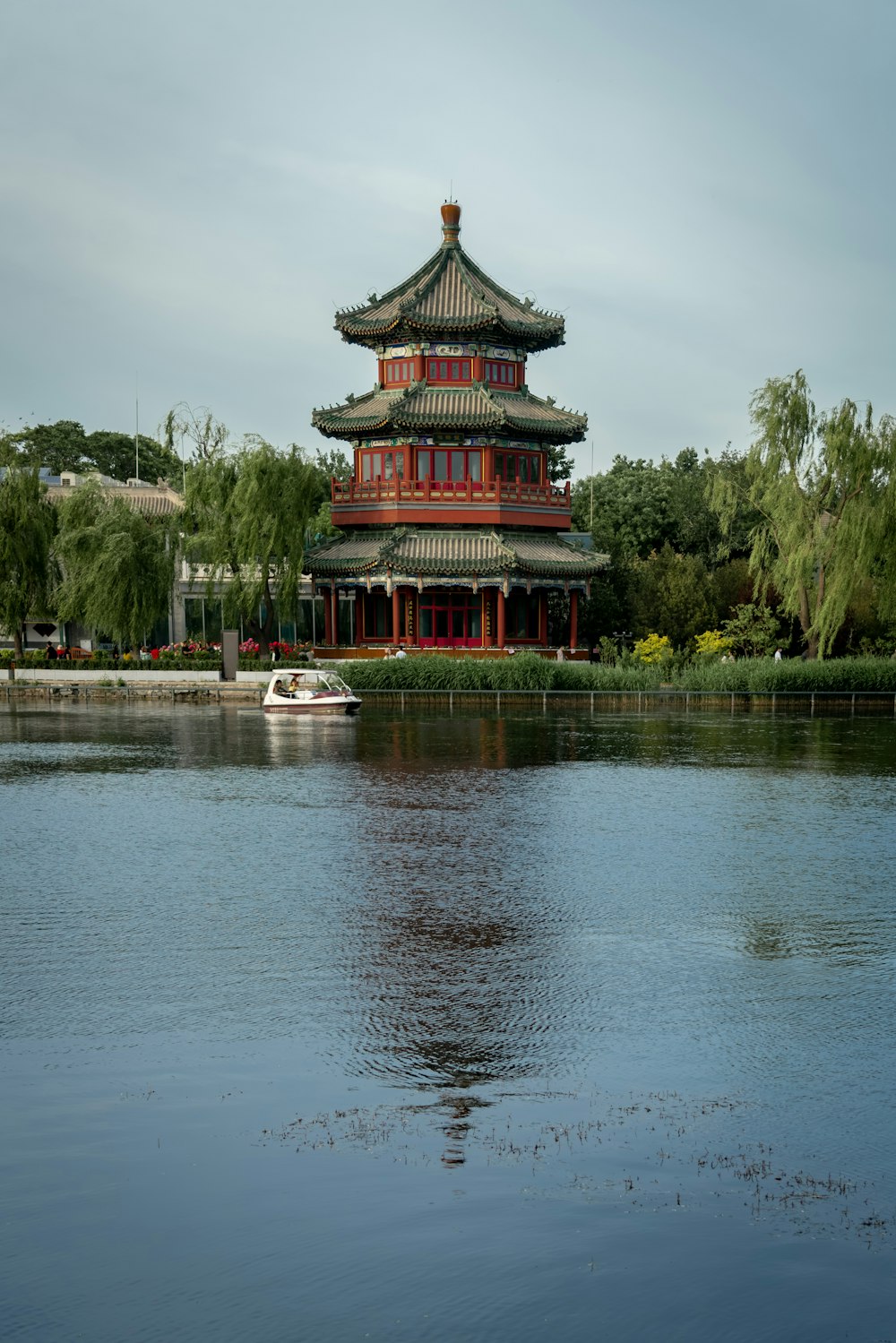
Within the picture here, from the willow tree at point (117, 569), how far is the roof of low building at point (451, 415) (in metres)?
8.89

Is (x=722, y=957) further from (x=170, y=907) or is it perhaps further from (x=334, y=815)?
(x=334, y=815)

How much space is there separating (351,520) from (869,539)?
22566 millimetres

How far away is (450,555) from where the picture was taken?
194 feet

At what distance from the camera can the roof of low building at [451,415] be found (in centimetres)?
5916

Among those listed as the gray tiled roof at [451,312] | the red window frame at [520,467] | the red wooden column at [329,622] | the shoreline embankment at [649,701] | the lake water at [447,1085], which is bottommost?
the lake water at [447,1085]

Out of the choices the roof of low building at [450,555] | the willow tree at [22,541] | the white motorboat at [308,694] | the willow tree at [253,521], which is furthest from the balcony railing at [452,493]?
the white motorboat at [308,694]

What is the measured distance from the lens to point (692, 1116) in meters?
8.09

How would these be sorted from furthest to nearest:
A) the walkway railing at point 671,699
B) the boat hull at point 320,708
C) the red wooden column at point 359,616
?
the red wooden column at point 359,616 < the walkway railing at point 671,699 < the boat hull at point 320,708

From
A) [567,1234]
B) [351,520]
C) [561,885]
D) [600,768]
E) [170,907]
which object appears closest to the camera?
[567,1234]

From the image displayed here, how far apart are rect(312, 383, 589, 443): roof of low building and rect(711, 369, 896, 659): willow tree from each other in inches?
419

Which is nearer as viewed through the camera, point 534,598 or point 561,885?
point 561,885

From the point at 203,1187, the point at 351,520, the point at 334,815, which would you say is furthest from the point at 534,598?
the point at 203,1187

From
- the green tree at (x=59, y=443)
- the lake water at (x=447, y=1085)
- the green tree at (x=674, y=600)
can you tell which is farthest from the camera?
the green tree at (x=59, y=443)

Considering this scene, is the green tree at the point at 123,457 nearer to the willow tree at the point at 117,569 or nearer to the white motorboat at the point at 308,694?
the willow tree at the point at 117,569
